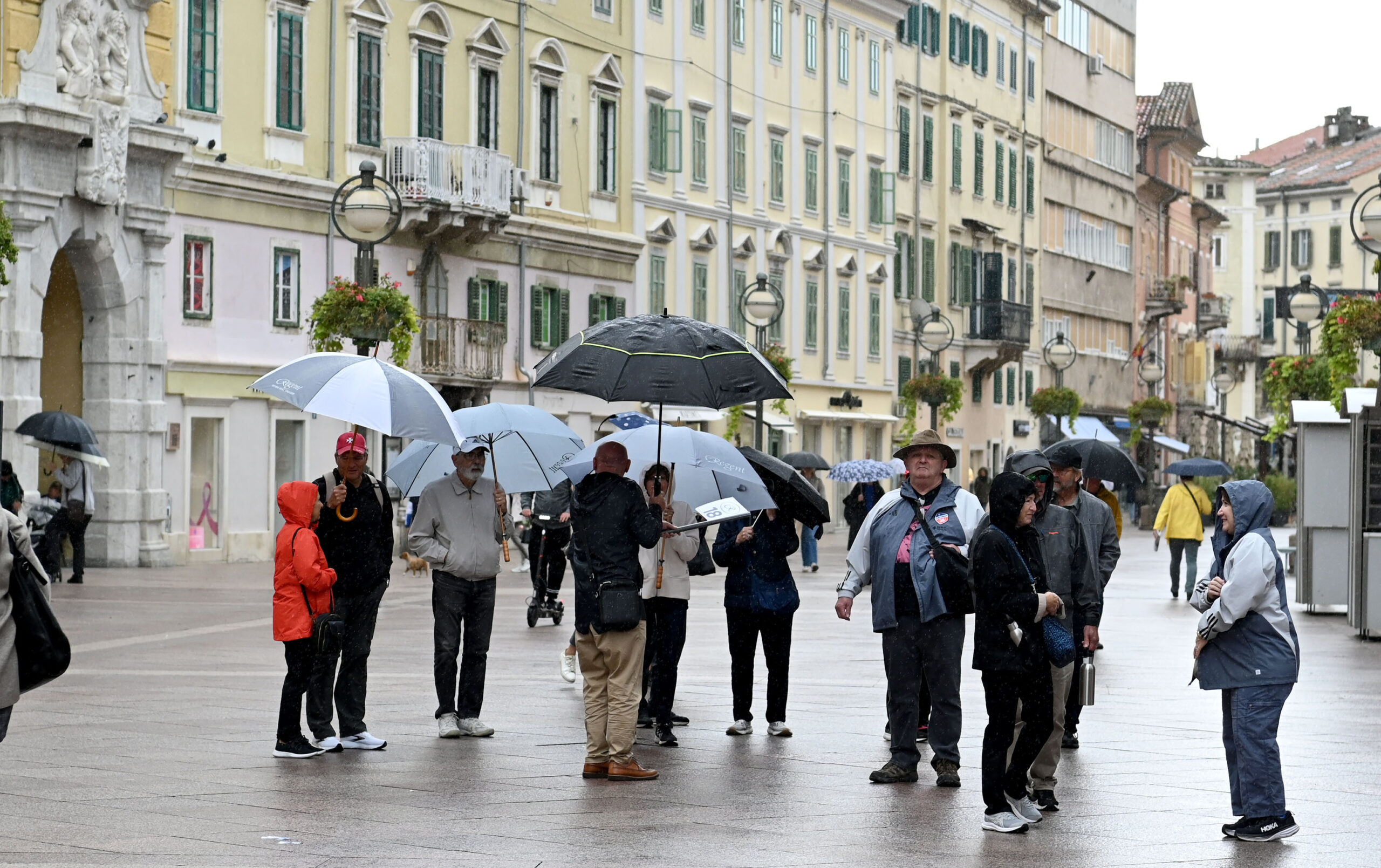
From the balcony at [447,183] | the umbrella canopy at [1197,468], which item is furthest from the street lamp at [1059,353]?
the umbrella canopy at [1197,468]

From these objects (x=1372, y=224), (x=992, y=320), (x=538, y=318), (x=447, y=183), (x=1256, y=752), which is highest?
(x=447, y=183)

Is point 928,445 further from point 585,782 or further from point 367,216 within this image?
point 367,216

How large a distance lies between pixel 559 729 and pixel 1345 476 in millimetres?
15295

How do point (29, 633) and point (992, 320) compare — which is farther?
point (992, 320)

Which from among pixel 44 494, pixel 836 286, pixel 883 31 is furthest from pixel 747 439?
pixel 44 494

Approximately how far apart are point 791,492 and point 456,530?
7.18ft

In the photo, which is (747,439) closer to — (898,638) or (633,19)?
(633,19)

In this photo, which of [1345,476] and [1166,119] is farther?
[1166,119]

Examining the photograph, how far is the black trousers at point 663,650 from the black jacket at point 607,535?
191cm

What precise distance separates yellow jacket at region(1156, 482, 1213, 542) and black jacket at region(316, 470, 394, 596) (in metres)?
19.5

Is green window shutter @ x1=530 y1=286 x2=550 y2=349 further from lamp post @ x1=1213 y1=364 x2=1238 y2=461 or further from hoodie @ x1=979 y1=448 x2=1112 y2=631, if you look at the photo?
hoodie @ x1=979 y1=448 x2=1112 y2=631

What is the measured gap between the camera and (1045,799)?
11906mm

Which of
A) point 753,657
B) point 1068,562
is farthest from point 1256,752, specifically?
point 753,657

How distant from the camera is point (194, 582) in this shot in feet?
104
